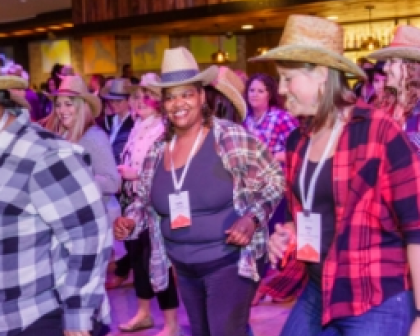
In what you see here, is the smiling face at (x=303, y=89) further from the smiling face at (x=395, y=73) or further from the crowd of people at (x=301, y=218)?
the smiling face at (x=395, y=73)

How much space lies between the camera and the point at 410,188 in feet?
6.57

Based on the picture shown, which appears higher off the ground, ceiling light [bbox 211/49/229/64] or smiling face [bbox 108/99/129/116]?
ceiling light [bbox 211/49/229/64]

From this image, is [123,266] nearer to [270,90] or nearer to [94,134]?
[270,90]

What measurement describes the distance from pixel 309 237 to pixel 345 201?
0.20 m

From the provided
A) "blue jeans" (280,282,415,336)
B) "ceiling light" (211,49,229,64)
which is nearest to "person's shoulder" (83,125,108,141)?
"blue jeans" (280,282,415,336)

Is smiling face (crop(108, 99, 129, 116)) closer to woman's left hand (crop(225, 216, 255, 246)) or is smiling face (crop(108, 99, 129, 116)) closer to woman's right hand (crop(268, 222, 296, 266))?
woman's left hand (crop(225, 216, 255, 246))

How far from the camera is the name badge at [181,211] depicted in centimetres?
296

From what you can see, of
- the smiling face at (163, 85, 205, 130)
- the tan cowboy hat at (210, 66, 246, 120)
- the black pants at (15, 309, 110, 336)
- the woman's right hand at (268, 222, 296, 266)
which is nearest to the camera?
the black pants at (15, 309, 110, 336)

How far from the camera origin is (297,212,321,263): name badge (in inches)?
87.0

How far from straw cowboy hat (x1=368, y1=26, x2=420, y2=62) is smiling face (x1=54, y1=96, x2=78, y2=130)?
204 centimetres

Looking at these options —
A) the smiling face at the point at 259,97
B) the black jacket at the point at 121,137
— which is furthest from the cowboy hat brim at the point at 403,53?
the black jacket at the point at 121,137

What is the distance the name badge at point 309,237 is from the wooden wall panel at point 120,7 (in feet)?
26.1

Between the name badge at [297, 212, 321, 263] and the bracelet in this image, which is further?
the bracelet

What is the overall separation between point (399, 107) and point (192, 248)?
1.03m
